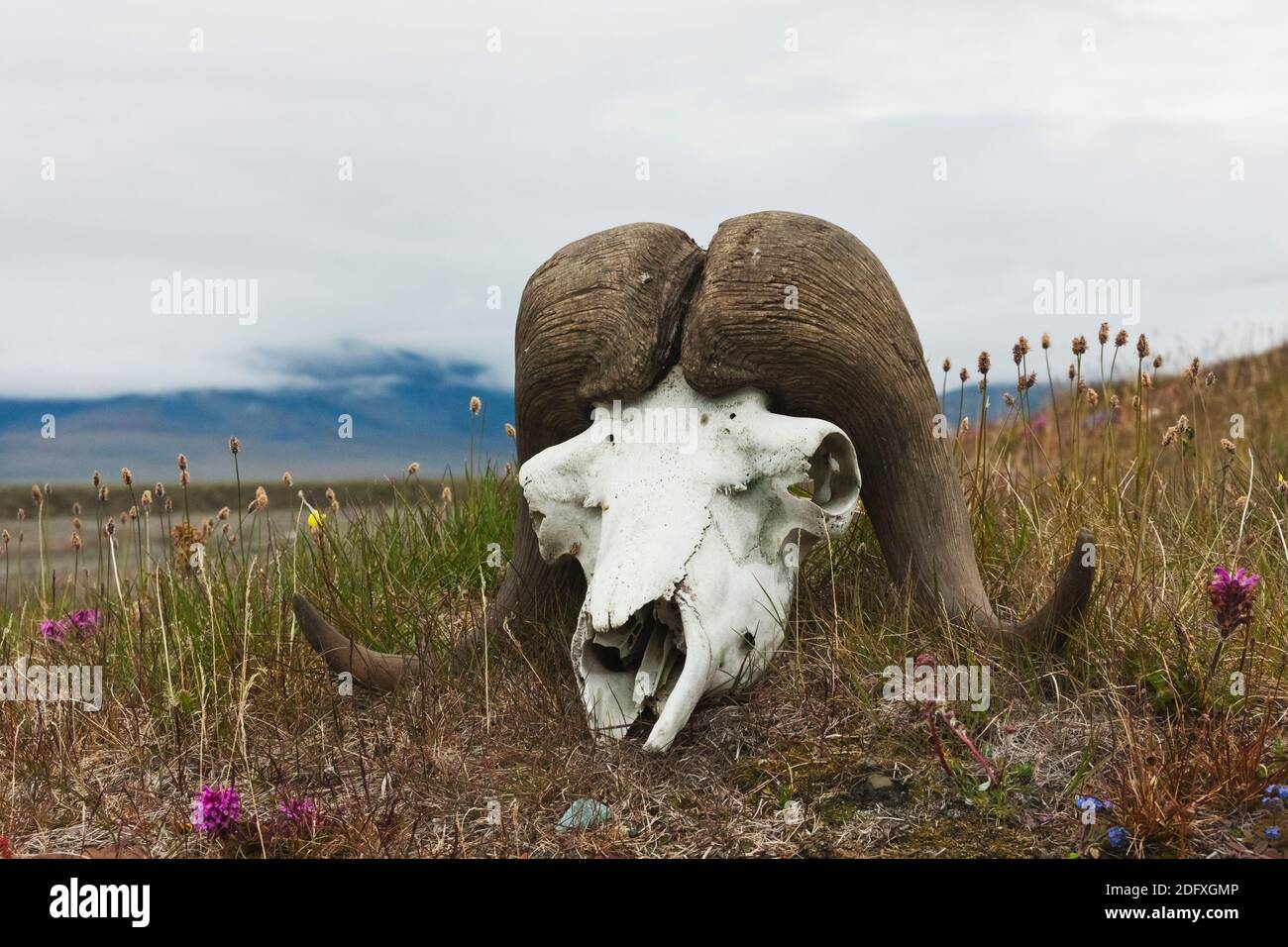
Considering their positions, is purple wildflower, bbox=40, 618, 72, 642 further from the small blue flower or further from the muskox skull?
the small blue flower

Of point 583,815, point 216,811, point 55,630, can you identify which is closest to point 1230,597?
point 583,815

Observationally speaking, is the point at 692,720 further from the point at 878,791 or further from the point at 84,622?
the point at 84,622

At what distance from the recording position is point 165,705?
6.09 meters

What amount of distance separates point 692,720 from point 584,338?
5.41 ft

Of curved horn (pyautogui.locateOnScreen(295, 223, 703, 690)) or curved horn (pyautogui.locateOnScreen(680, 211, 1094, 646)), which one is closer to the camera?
curved horn (pyautogui.locateOnScreen(680, 211, 1094, 646))

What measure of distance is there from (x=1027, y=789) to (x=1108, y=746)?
0.43m

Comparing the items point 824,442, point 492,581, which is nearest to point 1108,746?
point 824,442

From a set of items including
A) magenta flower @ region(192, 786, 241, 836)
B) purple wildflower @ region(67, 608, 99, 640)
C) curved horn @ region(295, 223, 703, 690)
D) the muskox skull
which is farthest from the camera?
purple wildflower @ region(67, 608, 99, 640)

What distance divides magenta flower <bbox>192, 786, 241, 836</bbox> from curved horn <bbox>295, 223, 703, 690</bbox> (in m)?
1.01

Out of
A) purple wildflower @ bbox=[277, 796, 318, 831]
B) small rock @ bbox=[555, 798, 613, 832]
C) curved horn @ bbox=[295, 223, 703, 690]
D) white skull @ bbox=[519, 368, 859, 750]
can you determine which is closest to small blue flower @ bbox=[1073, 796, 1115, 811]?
white skull @ bbox=[519, 368, 859, 750]

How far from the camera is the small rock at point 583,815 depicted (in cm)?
457

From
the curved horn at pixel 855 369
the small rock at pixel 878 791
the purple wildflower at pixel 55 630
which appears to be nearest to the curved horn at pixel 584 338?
the curved horn at pixel 855 369

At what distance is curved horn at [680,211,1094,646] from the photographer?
16.7 feet

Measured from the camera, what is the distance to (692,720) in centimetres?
514
